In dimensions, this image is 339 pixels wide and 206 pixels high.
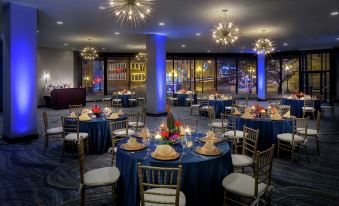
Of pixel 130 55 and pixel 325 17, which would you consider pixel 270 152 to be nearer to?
pixel 325 17

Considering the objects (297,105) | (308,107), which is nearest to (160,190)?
(308,107)

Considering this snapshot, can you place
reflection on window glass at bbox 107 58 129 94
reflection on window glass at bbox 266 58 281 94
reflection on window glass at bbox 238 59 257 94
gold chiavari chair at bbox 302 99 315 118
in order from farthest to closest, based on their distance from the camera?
reflection on window glass at bbox 238 59 257 94 < reflection on window glass at bbox 266 58 281 94 < reflection on window glass at bbox 107 58 129 94 < gold chiavari chair at bbox 302 99 315 118

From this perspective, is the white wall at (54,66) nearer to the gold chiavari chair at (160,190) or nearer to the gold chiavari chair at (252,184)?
the gold chiavari chair at (160,190)

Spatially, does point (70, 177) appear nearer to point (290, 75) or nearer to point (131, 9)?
point (131, 9)

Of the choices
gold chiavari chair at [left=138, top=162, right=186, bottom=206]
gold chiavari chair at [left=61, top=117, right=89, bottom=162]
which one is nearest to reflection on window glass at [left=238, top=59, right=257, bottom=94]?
gold chiavari chair at [left=61, top=117, right=89, bottom=162]

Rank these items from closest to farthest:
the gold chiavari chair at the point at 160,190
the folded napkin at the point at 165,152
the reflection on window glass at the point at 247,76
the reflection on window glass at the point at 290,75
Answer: the gold chiavari chair at the point at 160,190 < the folded napkin at the point at 165,152 < the reflection on window glass at the point at 290,75 < the reflection on window glass at the point at 247,76

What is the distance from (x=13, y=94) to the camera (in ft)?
23.8

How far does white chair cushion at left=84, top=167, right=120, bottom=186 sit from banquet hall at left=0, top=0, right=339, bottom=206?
0.04ft

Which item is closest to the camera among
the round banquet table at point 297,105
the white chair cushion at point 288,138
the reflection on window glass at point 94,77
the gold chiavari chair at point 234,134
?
the white chair cushion at point 288,138

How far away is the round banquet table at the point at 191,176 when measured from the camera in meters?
3.08

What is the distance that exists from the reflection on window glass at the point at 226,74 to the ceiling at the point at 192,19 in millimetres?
8590

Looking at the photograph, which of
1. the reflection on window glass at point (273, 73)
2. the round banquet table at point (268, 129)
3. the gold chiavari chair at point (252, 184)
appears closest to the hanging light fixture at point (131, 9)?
the gold chiavari chair at point (252, 184)

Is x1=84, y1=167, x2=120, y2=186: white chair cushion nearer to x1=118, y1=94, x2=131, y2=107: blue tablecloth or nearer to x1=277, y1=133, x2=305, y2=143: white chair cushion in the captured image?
x1=277, y1=133, x2=305, y2=143: white chair cushion

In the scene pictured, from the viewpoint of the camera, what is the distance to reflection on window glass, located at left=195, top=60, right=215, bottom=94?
21.4 metres
